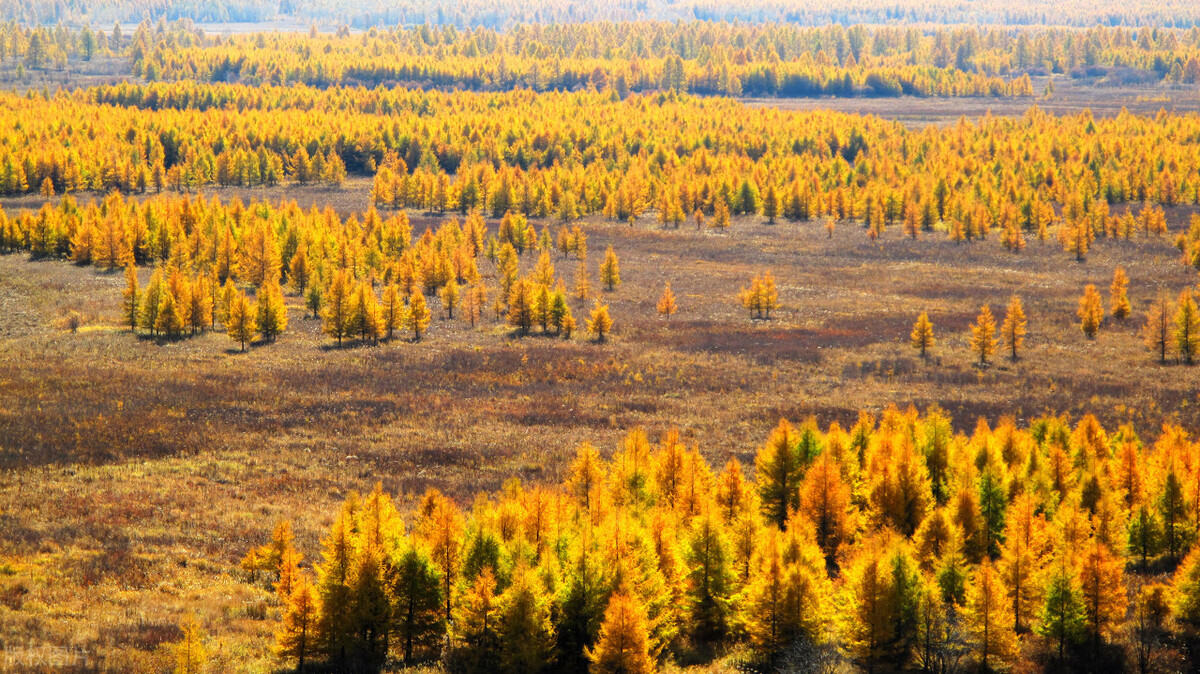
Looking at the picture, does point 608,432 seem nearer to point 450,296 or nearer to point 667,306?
point 667,306

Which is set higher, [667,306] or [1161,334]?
[1161,334]

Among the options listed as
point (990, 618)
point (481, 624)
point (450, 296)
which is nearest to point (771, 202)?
point (450, 296)

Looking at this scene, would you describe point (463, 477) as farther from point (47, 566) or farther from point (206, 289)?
point (206, 289)

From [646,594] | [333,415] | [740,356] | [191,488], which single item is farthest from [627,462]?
[740,356]

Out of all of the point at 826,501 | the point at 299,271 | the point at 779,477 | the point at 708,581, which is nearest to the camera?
the point at 708,581

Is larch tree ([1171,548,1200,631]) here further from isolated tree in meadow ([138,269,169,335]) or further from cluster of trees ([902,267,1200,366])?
isolated tree in meadow ([138,269,169,335])

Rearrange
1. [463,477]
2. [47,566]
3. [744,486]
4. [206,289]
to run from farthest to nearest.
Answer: [206,289]
[463,477]
[744,486]
[47,566]

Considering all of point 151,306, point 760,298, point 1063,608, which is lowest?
point 760,298

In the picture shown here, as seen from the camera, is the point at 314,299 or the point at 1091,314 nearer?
the point at 1091,314
